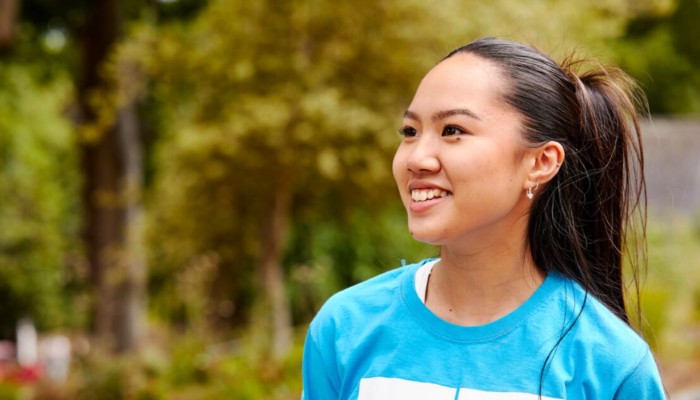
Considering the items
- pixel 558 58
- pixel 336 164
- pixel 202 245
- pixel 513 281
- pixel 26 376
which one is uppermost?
pixel 558 58

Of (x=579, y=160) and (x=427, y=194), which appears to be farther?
(x=579, y=160)

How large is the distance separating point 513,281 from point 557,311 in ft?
0.33

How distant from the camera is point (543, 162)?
1754mm

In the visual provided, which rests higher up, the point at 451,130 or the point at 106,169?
the point at 451,130

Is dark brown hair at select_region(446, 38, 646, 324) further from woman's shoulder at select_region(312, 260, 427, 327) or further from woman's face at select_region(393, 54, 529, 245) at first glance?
woman's shoulder at select_region(312, 260, 427, 327)

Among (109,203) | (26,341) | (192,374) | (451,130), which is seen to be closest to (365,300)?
(451,130)

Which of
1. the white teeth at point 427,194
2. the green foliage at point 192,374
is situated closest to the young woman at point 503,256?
the white teeth at point 427,194

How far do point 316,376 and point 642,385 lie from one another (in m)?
0.61

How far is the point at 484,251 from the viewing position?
1.78 metres

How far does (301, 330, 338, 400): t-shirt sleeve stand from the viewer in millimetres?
1827

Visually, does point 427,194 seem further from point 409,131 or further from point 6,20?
point 6,20

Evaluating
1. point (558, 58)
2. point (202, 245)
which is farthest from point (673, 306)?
point (558, 58)

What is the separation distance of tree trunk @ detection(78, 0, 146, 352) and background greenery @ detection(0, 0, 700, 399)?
0.17 meters

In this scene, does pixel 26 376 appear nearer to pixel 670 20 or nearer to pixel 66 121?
pixel 66 121
